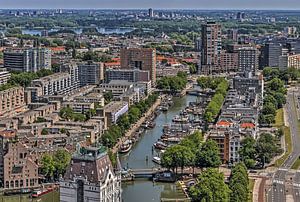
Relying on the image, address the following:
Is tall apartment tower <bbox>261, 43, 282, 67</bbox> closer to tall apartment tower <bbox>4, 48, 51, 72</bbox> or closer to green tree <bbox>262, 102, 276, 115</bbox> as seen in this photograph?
tall apartment tower <bbox>4, 48, 51, 72</bbox>


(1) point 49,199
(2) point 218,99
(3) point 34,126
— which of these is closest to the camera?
(1) point 49,199

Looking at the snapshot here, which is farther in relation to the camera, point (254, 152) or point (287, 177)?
point (254, 152)

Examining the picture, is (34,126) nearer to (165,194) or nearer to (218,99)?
(165,194)

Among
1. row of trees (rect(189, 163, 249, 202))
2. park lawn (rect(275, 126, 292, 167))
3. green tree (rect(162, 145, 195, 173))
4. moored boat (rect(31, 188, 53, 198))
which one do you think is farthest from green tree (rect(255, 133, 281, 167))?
moored boat (rect(31, 188, 53, 198))

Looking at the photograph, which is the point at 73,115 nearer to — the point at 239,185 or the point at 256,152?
the point at 256,152

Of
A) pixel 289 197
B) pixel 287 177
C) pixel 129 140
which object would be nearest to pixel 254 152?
pixel 287 177

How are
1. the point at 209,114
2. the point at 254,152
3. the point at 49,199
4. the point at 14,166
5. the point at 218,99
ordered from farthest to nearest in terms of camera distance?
1. the point at 218,99
2. the point at 209,114
3. the point at 254,152
4. the point at 14,166
5. the point at 49,199

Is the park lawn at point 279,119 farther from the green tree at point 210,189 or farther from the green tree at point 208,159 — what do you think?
the green tree at point 210,189

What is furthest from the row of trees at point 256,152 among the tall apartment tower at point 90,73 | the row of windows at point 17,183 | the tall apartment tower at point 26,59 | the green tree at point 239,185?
the tall apartment tower at point 26,59
